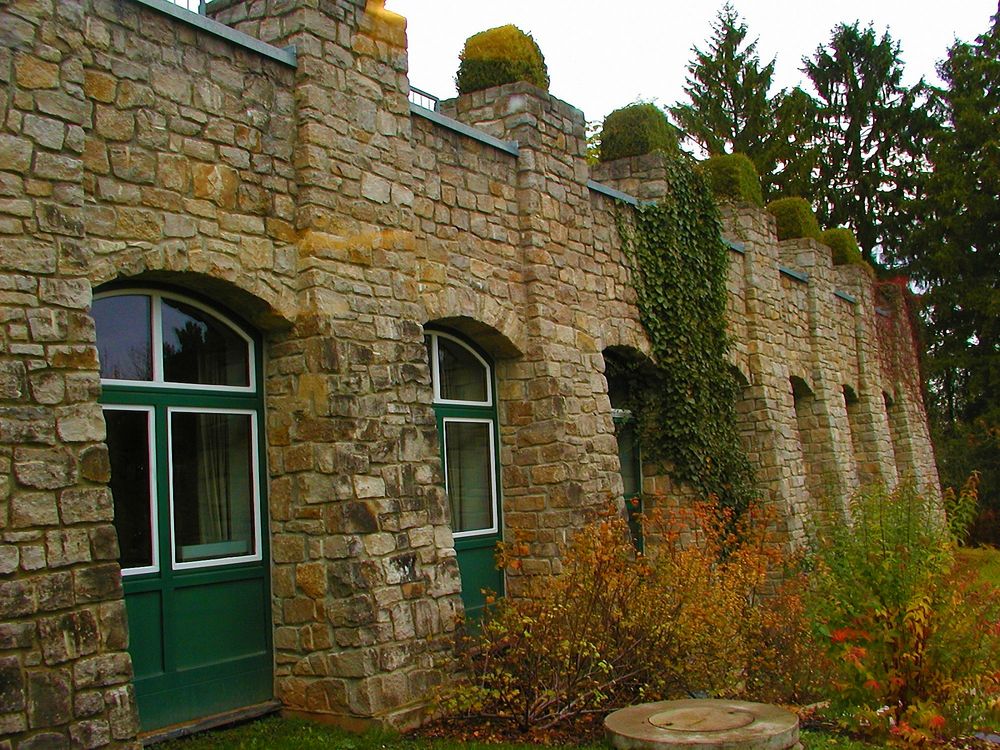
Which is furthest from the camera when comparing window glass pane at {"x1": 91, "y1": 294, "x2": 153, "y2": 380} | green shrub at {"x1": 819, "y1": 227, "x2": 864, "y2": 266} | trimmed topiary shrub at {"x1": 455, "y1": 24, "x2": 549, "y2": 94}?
green shrub at {"x1": 819, "y1": 227, "x2": 864, "y2": 266}

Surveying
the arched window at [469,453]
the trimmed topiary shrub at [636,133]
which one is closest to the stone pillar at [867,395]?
the trimmed topiary shrub at [636,133]

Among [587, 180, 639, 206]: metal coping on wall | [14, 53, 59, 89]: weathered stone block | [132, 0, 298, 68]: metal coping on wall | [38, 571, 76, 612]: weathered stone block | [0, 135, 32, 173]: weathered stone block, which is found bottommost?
[38, 571, 76, 612]: weathered stone block

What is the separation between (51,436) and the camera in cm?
568

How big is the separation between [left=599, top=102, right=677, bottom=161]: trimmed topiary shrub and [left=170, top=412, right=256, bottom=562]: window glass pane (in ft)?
22.9

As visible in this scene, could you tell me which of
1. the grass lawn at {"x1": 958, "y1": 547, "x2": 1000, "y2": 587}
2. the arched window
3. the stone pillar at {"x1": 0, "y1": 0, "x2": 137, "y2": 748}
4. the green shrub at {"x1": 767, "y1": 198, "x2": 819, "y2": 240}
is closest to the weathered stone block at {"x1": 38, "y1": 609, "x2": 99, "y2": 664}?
the stone pillar at {"x1": 0, "y1": 0, "x2": 137, "y2": 748}

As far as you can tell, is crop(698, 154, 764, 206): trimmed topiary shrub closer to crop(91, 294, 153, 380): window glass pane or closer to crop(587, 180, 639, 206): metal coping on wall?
crop(587, 180, 639, 206): metal coping on wall

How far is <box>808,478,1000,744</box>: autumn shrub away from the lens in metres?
7.34

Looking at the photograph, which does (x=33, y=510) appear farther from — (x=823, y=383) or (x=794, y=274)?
(x=823, y=383)

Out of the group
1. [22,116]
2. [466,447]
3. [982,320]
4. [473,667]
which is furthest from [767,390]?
[982,320]

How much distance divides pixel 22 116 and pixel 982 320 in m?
27.6

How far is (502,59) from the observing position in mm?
10719

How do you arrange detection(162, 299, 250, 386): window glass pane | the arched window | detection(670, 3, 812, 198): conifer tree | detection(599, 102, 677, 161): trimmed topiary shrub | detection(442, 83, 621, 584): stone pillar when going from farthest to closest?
detection(670, 3, 812, 198): conifer tree, detection(599, 102, 677, 161): trimmed topiary shrub, detection(442, 83, 621, 584): stone pillar, the arched window, detection(162, 299, 250, 386): window glass pane

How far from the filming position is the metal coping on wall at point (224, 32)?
6922 mm

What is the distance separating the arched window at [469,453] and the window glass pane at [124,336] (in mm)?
2941
